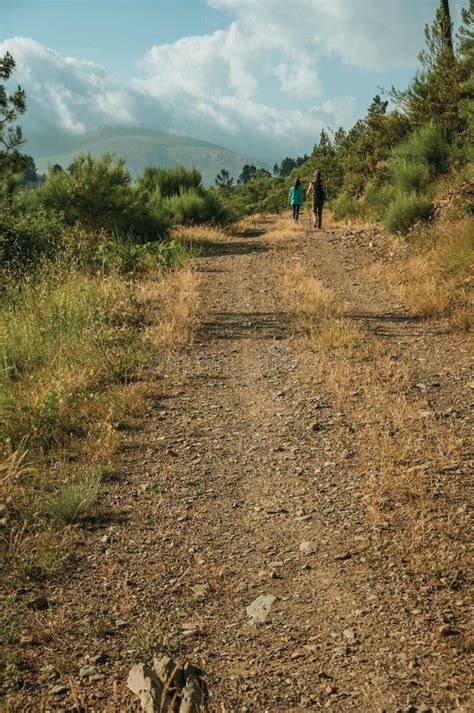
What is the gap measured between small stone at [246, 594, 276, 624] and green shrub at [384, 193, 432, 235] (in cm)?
1245

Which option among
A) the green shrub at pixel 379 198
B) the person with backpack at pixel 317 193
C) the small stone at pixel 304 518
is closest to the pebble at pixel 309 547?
the small stone at pixel 304 518

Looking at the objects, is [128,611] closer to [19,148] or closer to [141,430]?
[141,430]

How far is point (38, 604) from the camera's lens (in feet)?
10.8

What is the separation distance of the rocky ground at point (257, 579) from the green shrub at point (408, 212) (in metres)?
9.08

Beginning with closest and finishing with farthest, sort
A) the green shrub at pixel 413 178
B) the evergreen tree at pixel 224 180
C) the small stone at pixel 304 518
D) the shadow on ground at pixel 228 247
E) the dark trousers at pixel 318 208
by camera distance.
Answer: the small stone at pixel 304 518, the shadow on ground at pixel 228 247, the green shrub at pixel 413 178, the dark trousers at pixel 318 208, the evergreen tree at pixel 224 180

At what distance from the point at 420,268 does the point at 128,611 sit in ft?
30.3

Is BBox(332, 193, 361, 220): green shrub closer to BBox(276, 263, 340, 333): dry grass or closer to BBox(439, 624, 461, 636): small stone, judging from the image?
BBox(276, 263, 340, 333): dry grass

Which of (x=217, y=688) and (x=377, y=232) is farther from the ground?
(x=377, y=232)

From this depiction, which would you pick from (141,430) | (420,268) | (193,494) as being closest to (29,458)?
(141,430)

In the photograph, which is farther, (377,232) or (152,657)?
(377,232)

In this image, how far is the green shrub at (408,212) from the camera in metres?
14.7

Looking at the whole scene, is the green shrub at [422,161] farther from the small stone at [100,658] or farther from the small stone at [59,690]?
the small stone at [59,690]

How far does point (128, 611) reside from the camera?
3.21 meters

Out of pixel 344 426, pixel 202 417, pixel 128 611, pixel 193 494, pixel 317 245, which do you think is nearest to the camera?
pixel 128 611
